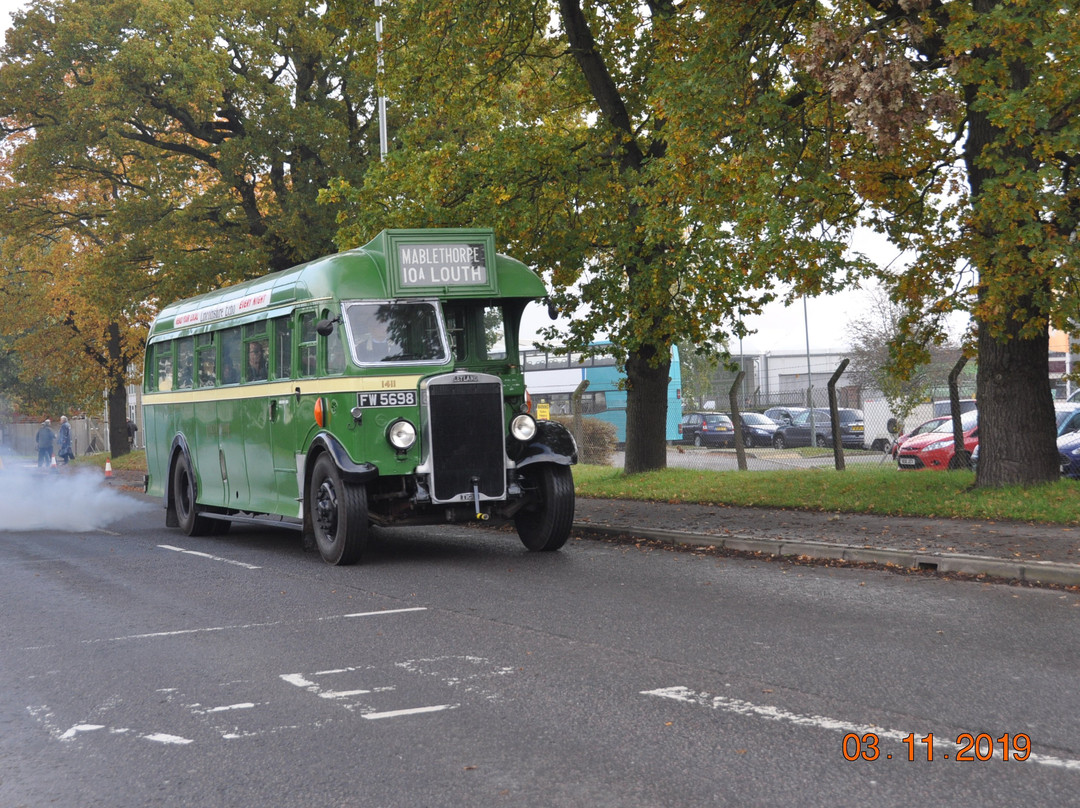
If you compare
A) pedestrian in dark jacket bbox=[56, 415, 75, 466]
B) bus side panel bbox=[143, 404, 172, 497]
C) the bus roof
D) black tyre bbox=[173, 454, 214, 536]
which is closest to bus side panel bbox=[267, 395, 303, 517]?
the bus roof

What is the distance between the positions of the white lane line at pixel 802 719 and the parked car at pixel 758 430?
101ft

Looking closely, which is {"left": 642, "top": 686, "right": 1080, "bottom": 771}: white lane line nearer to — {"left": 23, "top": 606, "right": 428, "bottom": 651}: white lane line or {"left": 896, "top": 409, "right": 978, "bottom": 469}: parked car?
{"left": 23, "top": 606, "right": 428, "bottom": 651}: white lane line

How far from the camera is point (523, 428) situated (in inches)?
468

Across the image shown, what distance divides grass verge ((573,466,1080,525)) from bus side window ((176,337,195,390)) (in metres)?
6.44

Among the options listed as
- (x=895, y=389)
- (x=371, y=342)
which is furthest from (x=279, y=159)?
(x=371, y=342)

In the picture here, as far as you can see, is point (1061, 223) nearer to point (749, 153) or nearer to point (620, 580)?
point (749, 153)

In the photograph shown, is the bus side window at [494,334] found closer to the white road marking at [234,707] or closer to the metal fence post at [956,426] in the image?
the white road marking at [234,707]

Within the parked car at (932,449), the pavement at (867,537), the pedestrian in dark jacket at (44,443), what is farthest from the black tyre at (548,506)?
the pedestrian in dark jacket at (44,443)

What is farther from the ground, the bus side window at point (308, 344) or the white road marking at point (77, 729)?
the bus side window at point (308, 344)

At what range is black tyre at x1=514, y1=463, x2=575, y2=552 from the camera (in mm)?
11969
